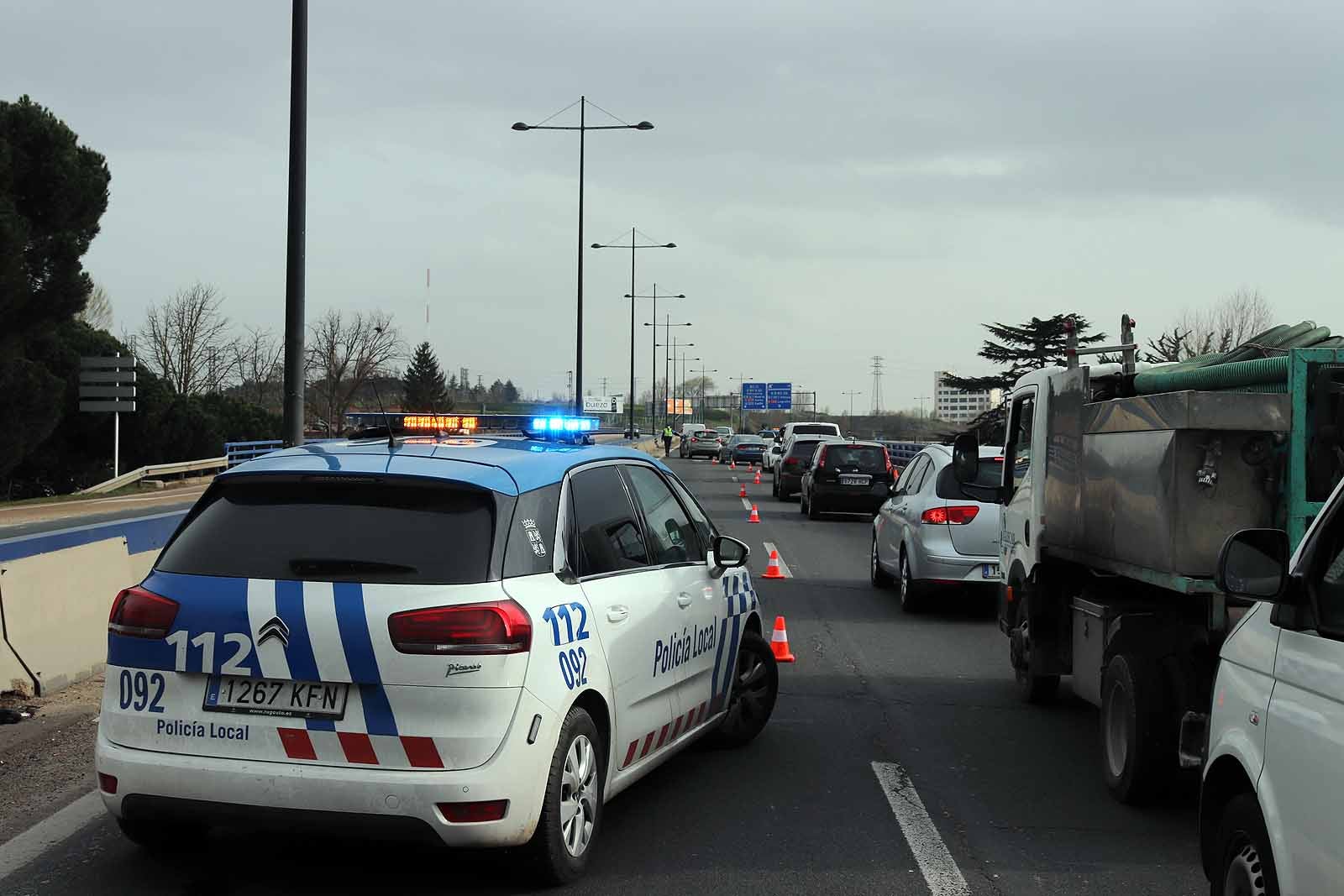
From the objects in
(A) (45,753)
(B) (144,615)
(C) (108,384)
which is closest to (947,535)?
(A) (45,753)

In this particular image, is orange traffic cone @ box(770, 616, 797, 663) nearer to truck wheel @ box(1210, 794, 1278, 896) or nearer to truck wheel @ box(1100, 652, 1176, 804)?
truck wheel @ box(1100, 652, 1176, 804)

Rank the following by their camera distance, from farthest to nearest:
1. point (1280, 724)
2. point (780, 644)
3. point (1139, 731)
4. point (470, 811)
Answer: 1. point (780, 644)
2. point (1139, 731)
3. point (470, 811)
4. point (1280, 724)

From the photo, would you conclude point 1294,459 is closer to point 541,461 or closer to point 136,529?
point 541,461

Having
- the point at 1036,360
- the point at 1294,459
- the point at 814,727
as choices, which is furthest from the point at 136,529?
the point at 1036,360

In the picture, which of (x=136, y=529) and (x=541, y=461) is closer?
(x=541, y=461)

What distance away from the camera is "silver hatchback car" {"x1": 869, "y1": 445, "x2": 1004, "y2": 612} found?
502 inches

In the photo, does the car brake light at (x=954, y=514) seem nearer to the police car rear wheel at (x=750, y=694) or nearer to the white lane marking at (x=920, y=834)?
the police car rear wheel at (x=750, y=694)

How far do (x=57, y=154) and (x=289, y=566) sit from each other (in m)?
36.4

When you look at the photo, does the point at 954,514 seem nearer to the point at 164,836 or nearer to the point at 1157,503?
the point at 1157,503

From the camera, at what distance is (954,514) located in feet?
42.1

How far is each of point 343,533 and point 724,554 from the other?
8.38ft

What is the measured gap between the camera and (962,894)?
16.4ft

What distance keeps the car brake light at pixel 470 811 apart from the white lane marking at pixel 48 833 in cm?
182

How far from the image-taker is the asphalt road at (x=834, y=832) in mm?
5109
